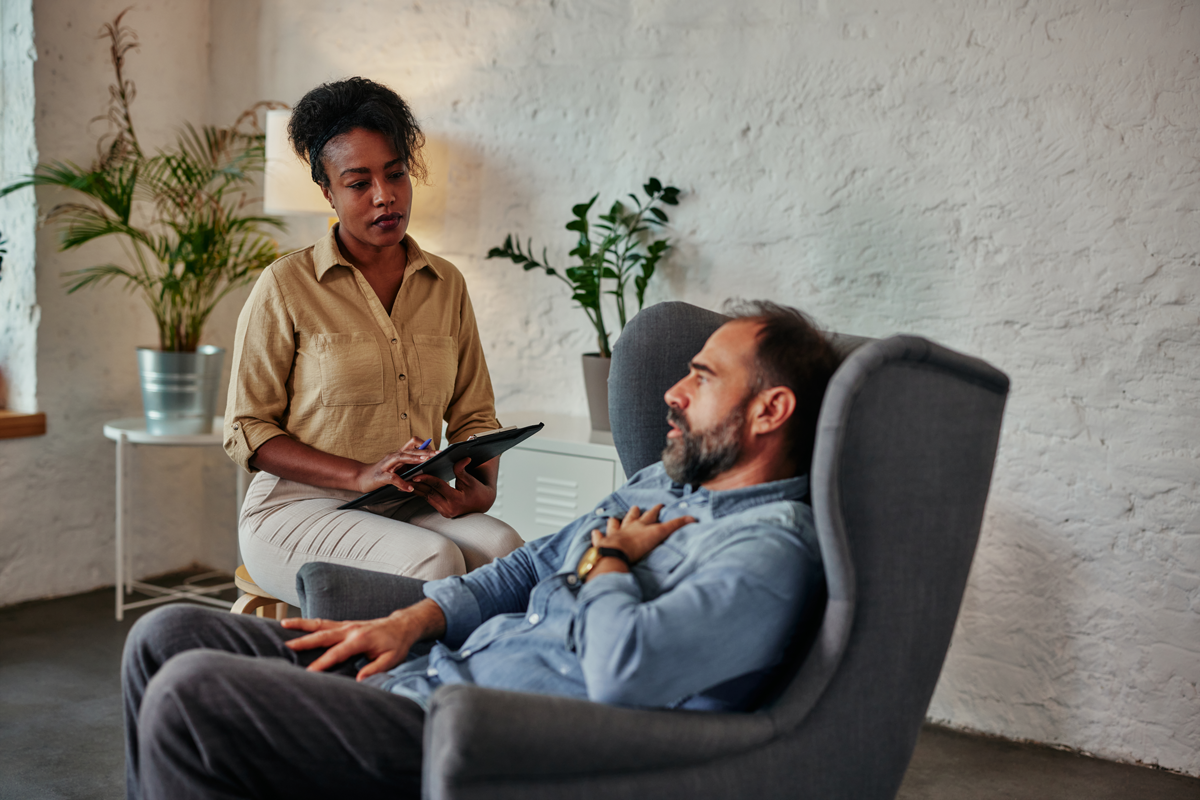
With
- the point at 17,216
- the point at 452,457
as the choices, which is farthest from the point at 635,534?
the point at 17,216

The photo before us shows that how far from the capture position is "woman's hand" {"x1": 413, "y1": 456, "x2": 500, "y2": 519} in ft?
6.78

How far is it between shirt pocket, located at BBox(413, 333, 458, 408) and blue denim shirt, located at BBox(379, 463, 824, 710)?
62 centimetres

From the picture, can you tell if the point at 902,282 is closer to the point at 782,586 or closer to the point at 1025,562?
the point at 1025,562

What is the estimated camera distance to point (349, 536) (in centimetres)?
189

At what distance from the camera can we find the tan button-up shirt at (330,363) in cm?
203

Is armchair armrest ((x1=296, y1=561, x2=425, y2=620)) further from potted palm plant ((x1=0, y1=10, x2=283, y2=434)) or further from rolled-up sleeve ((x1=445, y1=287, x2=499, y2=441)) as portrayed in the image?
potted palm plant ((x1=0, y1=10, x2=283, y2=434))

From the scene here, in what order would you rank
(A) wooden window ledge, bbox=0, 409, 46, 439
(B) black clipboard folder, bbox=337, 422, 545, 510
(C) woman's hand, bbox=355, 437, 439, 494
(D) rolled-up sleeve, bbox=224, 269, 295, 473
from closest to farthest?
(B) black clipboard folder, bbox=337, 422, 545, 510
(C) woman's hand, bbox=355, 437, 439, 494
(D) rolled-up sleeve, bbox=224, 269, 295, 473
(A) wooden window ledge, bbox=0, 409, 46, 439

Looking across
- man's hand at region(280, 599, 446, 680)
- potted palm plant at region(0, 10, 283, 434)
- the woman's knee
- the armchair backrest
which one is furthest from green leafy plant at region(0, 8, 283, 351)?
the armchair backrest

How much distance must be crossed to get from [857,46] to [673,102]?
0.57 meters

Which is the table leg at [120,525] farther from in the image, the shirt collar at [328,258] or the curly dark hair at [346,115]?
the curly dark hair at [346,115]

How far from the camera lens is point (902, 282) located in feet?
8.83

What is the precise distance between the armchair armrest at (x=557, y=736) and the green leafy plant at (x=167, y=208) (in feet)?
8.16

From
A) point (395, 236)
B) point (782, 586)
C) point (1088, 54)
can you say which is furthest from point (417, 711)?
point (1088, 54)

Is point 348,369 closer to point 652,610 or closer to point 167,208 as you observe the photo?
point 652,610
